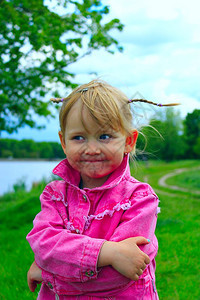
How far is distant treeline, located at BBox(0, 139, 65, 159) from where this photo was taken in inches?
89.4

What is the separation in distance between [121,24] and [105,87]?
19.2 feet

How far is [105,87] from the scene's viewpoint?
68.7 inches

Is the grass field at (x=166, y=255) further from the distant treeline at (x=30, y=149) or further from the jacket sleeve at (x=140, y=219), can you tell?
the jacket sleeve at (x=140, y=219)

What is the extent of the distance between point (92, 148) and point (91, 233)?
0.43 metres

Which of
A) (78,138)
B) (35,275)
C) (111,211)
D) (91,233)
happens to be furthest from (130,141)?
(35,275)

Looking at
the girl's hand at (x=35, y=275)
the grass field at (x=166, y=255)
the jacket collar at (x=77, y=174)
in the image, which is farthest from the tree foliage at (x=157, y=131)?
the girl's hand at (x=35, y=275)

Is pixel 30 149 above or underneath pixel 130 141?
underneath

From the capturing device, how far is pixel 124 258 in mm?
1484

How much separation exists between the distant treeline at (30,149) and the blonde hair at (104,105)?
46 cm

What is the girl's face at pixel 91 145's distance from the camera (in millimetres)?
1643

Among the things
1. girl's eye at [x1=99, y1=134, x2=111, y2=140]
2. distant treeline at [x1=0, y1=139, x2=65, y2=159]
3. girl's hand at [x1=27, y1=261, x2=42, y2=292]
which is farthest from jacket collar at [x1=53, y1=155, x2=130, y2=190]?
girl's hand at [x1=27, y1=261, x2=42, y2=292]

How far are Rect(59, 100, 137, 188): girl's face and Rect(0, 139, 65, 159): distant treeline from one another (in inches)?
19.8

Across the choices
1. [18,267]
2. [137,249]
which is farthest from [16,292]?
[137,249]

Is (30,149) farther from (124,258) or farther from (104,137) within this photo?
(124,258)
